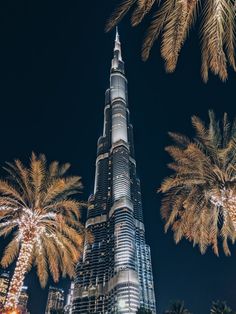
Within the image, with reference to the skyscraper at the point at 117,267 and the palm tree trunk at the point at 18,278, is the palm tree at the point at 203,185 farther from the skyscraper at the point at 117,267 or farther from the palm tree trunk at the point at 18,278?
the skyscraper at the point at 117,267

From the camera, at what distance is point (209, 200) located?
1705cm

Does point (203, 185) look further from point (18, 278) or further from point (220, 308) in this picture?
point (220, 308)

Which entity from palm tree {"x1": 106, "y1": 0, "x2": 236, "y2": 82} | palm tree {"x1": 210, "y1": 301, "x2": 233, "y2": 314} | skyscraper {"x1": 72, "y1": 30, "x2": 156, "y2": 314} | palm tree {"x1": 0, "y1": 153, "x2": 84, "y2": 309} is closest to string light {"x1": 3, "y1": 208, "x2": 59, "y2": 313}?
palm tree {"x1": 0, "y1": 153, "x2": 84, "y2": 309}

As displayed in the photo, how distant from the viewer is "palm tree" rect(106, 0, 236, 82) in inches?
250

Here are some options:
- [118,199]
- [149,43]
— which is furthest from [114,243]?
[149,43]

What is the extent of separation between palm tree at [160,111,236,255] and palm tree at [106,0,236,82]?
31.0 ft

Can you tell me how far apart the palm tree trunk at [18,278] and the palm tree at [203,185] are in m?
8.58

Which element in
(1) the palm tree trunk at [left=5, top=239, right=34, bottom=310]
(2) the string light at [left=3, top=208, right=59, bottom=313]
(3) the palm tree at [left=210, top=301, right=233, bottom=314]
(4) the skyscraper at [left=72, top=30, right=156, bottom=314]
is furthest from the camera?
(4) the skyscraper at [left=72, top=30, right=156, bottom=314]

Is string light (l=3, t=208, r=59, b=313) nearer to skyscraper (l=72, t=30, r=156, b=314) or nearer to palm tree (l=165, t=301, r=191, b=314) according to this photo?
palm tree (l=165, t=301, r=191, b=314)

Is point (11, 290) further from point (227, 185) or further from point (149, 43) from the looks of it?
point (149, 43)

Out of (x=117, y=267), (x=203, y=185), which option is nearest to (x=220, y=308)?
(x=203, y=185)

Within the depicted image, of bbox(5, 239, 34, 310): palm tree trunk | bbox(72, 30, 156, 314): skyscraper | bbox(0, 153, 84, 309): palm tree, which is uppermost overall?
bbox(72, 30, 156, 314): skyscraper

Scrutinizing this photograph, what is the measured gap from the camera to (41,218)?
59.5 ft

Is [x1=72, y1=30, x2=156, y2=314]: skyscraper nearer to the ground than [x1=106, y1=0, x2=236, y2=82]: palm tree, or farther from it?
farther from it
